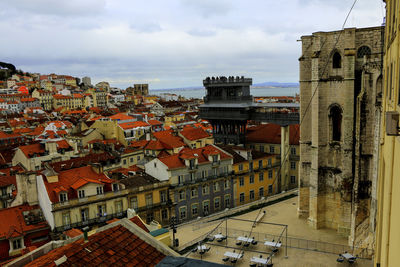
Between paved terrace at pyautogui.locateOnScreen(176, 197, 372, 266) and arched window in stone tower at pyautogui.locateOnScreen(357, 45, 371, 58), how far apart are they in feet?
45.5

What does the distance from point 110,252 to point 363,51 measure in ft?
77.4

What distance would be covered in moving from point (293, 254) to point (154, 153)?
26.5 metres

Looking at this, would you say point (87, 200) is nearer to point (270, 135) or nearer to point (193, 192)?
point (193, 192)

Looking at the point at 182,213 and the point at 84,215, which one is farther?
the point at 182,213

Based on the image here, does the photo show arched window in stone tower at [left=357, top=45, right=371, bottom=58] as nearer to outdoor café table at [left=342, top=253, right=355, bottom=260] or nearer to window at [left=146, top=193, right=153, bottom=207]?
outdoor café table at [left=342, top=253, right=355, bottom=260]

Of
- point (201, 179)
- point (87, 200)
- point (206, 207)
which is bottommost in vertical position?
point (206, 207)

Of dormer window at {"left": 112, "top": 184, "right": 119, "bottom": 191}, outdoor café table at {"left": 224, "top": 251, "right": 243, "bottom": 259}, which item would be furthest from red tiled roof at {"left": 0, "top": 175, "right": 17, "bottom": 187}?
outdoor café table at {"left": 224, "top": 251, "right": 243, "bottom": 259}

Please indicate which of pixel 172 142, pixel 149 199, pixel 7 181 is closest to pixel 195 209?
pixel 149 199

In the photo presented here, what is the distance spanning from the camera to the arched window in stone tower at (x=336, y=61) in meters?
26.6

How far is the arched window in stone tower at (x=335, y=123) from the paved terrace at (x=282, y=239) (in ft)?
25.1

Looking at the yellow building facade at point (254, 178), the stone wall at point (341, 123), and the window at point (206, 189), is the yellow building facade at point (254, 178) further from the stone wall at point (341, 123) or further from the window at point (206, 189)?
the stone wall at point (341, 123)

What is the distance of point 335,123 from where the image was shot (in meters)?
27.4

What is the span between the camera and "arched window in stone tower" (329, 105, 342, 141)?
1064 inches

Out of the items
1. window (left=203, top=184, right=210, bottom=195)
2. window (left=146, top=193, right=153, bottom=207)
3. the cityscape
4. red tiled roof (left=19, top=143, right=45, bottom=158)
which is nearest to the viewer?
the cityscape
